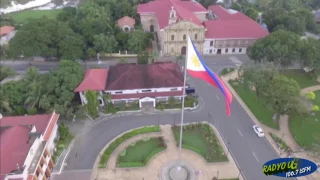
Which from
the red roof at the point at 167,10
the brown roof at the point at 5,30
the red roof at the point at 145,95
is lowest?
the red roof at the point at 145,95

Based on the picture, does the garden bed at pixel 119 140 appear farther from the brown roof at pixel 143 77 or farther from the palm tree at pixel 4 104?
the palm tree at pixel 4 104

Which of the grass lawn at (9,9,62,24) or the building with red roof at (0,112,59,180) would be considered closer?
the building with red roof at (0,112,59,180)

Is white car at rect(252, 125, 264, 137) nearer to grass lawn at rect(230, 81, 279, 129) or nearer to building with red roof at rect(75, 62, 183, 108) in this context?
grass lawn at rect(230, 81, 279, 129)

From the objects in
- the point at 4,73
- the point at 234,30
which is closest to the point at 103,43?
the point at 4,73

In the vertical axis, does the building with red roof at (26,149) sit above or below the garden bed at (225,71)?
above

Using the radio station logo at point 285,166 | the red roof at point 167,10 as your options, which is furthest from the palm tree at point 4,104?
the radio station logo at point 285,166

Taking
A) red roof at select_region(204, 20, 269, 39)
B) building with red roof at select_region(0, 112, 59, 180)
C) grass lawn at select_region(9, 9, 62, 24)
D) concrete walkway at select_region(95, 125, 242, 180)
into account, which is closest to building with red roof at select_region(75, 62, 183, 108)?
concrete walkway at select_region(95, 125, 242, 180)
